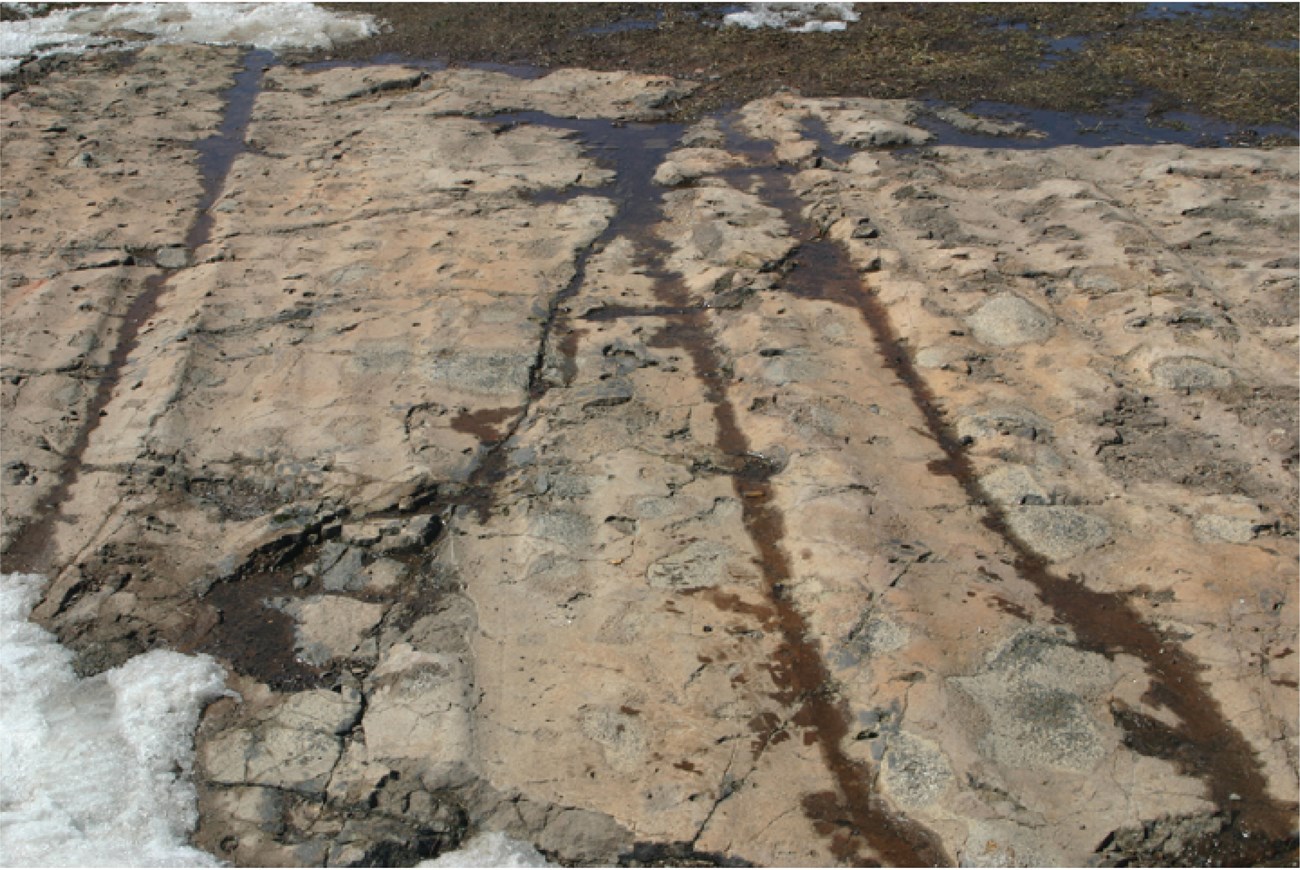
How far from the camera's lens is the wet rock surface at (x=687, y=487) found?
2.83 metres

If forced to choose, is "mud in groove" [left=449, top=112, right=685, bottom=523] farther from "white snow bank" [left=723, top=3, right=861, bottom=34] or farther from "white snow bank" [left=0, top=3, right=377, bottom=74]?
"white snow bank" [left=0, top=3, right=377, bottom=74]

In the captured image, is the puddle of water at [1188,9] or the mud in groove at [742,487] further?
the puddle of water at [1188,9]

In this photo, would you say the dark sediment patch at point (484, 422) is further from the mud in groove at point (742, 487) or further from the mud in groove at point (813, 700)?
the mud in groove at point (813, 700)

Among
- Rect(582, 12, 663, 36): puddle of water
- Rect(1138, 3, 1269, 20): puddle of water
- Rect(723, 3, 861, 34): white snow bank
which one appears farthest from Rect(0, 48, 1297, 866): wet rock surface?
Rect(1138, 3, 1269, 20): puddle of water

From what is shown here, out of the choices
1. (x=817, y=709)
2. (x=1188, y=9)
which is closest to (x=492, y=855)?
(x=817, y=709)

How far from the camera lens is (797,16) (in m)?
8.52

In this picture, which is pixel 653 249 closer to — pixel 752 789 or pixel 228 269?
pixel 228 269

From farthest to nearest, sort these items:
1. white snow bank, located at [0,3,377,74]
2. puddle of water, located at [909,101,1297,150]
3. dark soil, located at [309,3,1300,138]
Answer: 1. white snow bank, located at [0,3,377,74]
2. dark soil, located at [309,3,1300,138]
3. puddle of water, located at [909,101,1297,150]

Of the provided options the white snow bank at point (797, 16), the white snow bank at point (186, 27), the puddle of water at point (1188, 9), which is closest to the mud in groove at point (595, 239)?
the white snow bank at point (797, 16)

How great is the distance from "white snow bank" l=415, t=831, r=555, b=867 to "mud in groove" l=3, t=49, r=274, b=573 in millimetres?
1850

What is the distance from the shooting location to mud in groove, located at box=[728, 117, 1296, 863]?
8.90 feet

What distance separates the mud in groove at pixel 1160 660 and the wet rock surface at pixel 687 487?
0.5 inches

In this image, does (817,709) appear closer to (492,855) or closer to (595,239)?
(492,855)

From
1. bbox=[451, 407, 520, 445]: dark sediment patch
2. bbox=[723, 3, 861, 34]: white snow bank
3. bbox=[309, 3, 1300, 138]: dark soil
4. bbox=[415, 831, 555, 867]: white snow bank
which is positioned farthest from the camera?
bbox=[723, 3, 861, 34]: white snow bank
